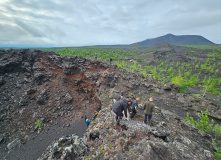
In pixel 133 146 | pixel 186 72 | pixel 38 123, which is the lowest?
pixel 38 123

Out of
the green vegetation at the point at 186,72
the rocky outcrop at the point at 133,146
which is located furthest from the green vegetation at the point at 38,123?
the green vegetation at the point at 186,72

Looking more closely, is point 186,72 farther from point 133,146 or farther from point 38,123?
point 38,123

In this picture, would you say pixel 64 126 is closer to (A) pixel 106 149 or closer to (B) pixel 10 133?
(B) pixel 10 133

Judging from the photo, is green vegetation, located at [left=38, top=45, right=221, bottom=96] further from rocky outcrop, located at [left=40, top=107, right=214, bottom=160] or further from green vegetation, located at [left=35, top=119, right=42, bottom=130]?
green vegetation, located at [left=35, top=119, right=42, bottom=130]

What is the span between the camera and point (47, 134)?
13.5 metres

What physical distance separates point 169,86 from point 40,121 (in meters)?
21.7

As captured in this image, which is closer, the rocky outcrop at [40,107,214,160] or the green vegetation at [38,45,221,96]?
the rocky outcrop at [40,107,214,160]

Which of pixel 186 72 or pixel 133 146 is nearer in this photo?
pixel 133 146

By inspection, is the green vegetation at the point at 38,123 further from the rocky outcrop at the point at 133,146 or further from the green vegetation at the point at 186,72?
the green vegetation at the point at 186,72

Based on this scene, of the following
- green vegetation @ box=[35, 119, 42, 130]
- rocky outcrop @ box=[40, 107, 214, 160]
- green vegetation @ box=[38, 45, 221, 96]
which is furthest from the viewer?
green vegetation @ box=[38, 45, 221, 96]

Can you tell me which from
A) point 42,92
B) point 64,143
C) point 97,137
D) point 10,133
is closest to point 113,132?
point 97,137

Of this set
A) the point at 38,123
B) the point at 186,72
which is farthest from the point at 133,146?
the point at 186,72

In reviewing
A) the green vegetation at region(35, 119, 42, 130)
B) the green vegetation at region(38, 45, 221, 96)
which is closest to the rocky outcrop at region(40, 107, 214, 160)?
the green vegetation at region(35, 119, 42, 130)

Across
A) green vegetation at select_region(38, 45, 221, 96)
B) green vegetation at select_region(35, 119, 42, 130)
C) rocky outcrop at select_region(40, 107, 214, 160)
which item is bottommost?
green vegetation at select_region(35, 119, 42, 130)
